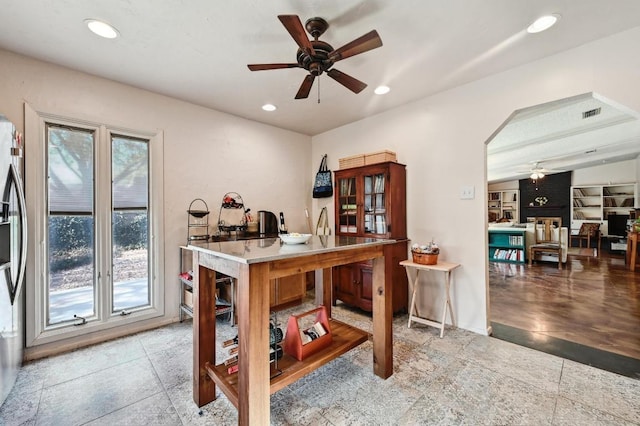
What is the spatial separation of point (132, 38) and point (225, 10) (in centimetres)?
82

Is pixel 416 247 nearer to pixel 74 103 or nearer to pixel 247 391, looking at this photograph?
pixel 247 391

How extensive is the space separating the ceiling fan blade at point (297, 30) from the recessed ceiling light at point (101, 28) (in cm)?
135

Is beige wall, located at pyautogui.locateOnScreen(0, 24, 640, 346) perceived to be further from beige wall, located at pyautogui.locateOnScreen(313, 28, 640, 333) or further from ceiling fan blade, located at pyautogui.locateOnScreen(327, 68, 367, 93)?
ceiling fan blade, located at pyautogui.locateOnScreen(327, 68, 367, 93)

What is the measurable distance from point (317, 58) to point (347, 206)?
1.98 metres

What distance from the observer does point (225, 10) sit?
1701mm

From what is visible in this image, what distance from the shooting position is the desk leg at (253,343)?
47.5 inches

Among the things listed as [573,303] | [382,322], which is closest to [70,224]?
[382,322]

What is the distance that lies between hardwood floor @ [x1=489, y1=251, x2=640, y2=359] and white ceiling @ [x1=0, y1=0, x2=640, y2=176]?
259cm

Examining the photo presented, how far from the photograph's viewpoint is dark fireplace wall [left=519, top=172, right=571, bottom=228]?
8664 millimetres

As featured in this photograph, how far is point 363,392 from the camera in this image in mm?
1737

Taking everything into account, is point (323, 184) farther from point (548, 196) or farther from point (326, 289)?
point (548, 196)

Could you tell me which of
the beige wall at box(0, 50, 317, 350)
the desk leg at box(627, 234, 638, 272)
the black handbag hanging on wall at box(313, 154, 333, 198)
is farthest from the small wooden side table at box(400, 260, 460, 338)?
the desk leg at box(627, 234, 638, 272)

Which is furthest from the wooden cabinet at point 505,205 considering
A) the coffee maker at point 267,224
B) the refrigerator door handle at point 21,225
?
the refrigerator door handle at point 21,225

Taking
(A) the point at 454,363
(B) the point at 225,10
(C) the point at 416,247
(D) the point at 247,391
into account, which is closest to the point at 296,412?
(D) the point at 247,391
